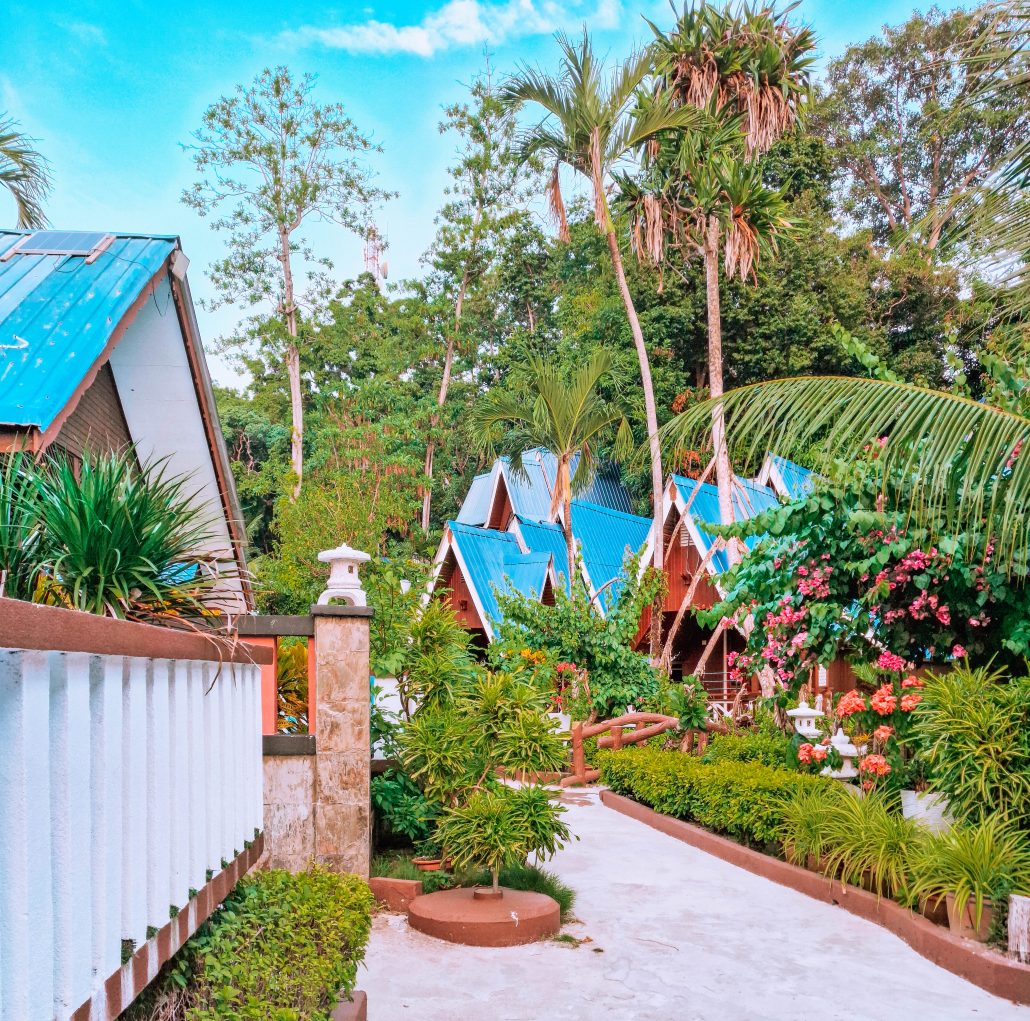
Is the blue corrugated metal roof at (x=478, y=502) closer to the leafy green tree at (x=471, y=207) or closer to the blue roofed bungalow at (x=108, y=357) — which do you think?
the leafy green tree at (x=471, y=207)

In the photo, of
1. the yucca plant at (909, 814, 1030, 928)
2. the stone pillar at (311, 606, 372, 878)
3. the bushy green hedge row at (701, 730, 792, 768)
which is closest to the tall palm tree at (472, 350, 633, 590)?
the bushy green hedge row at (701, 730, 792, 768)

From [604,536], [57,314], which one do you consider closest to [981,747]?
[57,314]

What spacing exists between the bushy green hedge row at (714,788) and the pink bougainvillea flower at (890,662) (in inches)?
48.5

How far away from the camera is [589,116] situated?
1652 cm

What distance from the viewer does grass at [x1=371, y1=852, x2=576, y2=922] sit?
6.70m

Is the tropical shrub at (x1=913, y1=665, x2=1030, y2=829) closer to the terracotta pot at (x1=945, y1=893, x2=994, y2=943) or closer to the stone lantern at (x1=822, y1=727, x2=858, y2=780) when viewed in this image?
the terracotta pot at (x1=945, y1=893, x2=994, y2=943)

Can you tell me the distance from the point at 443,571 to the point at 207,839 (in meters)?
20.4

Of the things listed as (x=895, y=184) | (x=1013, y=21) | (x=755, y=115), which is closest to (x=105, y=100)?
(x=755, y=115)

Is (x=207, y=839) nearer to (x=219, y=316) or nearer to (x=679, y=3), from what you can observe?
(x=679, y=3)

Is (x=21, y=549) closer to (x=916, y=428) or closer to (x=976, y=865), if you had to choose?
(x=916, y=428)

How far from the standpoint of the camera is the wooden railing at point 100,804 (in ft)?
5.73

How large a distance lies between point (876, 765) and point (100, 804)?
20.4 feet

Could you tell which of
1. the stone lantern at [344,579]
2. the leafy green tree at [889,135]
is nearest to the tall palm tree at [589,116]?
the stone lantern at [344,579]

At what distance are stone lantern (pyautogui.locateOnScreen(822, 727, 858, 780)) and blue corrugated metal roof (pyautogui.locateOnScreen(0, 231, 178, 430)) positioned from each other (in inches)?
245
